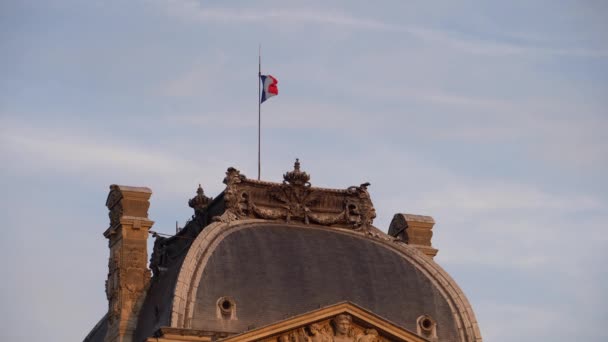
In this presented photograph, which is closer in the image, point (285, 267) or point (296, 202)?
point (285, 267)

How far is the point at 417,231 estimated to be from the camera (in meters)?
79.4

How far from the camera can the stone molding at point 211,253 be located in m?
70.2

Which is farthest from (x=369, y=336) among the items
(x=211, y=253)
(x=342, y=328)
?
(x=211, y=253)

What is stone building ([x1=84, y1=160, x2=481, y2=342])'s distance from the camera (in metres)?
70.1

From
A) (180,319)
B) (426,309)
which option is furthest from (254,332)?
(426,309)

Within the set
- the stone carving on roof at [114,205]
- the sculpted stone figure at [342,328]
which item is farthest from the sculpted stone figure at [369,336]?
the stone carving on roof at [114,205]

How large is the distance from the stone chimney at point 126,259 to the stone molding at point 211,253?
8.32 ft

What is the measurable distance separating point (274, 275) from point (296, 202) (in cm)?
419

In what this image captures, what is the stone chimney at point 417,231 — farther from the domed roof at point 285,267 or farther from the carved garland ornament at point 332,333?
the carved garland ornament at point 332,333

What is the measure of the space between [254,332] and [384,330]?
4.43 metres

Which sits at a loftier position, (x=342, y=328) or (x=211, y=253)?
(x=211, y=253)

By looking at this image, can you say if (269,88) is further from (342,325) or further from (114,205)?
(342,325)

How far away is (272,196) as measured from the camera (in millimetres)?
75500

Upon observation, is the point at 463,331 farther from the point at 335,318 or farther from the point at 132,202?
the point at 132,202
